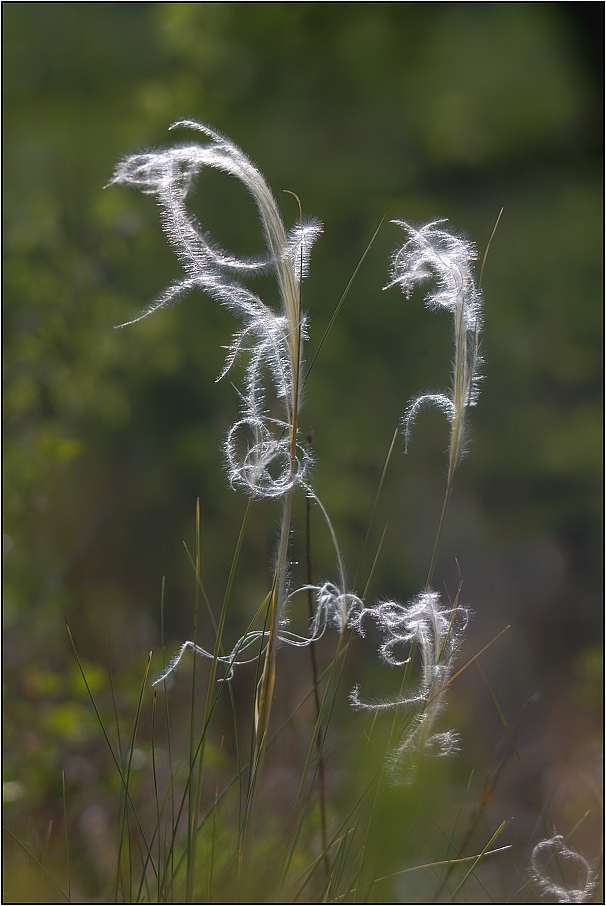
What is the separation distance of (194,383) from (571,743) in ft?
9.73

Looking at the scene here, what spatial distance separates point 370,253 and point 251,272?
3.48 meters

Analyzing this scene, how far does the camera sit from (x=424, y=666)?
1.06 m

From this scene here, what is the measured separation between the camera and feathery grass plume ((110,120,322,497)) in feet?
3.15

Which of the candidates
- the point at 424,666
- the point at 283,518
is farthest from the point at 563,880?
the point at 283,518

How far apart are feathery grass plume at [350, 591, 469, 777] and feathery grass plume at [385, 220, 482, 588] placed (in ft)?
0.26

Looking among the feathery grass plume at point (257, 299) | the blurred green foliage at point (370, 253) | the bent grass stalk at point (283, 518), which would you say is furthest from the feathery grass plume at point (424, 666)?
the blurred green foliage at point (370, 253)

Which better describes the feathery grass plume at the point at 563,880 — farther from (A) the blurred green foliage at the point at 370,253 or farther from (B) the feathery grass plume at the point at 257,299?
(A) the blurred green foliage at the point at 370,253

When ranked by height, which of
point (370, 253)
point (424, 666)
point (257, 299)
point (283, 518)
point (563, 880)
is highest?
point (370, 253)

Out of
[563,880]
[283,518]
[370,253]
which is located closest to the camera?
[283,518]

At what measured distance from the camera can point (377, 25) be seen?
4629mm

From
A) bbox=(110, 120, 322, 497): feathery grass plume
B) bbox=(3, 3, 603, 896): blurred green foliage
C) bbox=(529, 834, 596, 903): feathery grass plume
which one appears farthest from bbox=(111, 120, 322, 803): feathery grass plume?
bbox=(3, 3, 603, 896): blurred green foliage

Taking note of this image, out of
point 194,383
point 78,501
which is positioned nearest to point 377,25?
point 194,383

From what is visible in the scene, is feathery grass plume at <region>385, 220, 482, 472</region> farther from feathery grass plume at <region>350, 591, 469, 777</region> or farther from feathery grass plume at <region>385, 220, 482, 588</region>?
feathery grass plume at <region>350, 591, 469, 777</region>

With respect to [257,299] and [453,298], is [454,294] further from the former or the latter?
[257,299]
